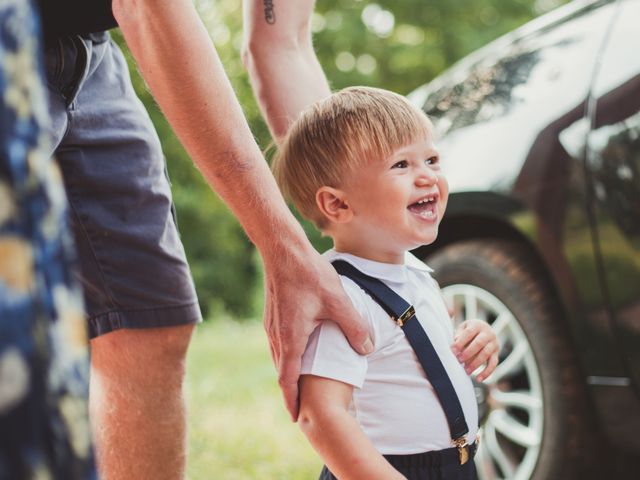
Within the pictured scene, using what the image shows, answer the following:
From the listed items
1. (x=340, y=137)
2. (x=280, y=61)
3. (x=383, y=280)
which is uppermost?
(x=280, y=61)

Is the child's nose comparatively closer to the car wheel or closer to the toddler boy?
the toddler boy

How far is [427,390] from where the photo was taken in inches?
74.7

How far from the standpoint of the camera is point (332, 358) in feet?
5.90

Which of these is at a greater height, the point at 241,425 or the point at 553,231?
the point at 553,231

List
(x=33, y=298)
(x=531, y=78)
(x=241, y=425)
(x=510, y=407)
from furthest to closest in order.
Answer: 1. (x=241, y=425)
2. (x=510, y=407)
3. (x=531, y=78)
4. (x=33, y=298)

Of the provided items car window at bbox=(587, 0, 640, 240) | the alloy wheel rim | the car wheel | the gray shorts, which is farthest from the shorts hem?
car window at bbox=(587, 0, 640, 240)

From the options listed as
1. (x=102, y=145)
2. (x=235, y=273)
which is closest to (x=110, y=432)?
(x=102, y=145)

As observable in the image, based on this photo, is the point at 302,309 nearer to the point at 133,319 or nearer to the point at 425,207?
the point at 425,207

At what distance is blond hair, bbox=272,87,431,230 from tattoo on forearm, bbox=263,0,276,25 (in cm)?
41

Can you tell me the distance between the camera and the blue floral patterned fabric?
0.79 meters

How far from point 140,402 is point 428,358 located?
850mm

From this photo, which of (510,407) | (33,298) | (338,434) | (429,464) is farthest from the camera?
(510,407)

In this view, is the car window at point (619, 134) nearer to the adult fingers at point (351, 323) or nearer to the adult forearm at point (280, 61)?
the adult forearm at point (280, 61)

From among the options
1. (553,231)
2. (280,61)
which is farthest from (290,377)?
(553,231)
